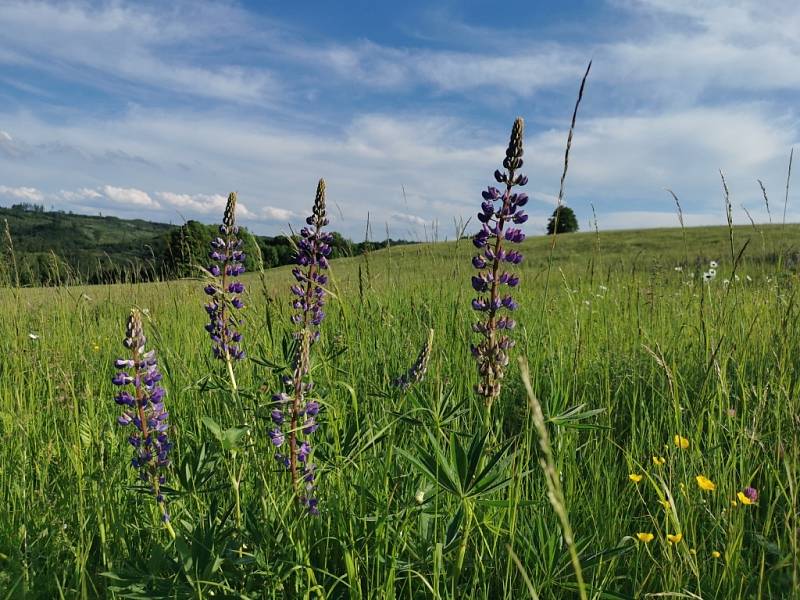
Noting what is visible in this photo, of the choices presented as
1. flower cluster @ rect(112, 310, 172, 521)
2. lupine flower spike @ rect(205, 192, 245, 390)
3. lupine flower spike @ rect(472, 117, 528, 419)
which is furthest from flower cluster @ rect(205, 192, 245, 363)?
lupine flower spike @ rect(472, 117, 528, 419)

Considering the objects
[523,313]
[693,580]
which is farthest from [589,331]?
[693,580]

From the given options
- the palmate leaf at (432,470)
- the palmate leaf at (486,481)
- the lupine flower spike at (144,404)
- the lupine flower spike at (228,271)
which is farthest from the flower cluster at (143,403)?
the palmate leaf at (486,481)

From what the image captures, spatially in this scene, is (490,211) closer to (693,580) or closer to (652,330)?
(693,580)

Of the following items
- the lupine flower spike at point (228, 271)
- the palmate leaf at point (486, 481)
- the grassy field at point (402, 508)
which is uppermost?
the lupine flower spike at point (228, 271)

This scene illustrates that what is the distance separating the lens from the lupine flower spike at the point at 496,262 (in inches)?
72.8

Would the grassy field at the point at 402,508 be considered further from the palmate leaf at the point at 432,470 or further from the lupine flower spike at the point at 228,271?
the lupine flower spike at the point at 228,271

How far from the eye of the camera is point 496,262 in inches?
75.3

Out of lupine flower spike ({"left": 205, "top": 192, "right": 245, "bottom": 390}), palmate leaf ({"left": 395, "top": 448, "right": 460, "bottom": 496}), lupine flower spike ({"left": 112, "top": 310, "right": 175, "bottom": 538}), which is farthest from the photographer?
lupine flower spike ({"left": 205, "top": 192, "right": 245, "bottom": 390})

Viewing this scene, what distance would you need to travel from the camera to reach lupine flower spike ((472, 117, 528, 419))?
1.85m

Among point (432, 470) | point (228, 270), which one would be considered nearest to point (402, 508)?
point (432, 470)

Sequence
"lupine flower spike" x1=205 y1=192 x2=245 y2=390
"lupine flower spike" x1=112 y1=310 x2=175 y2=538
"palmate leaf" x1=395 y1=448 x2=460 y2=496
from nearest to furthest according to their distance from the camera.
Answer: "palmate leaf" x1=395 y1=448 x2=460 y2=496 < "lupine flower spike" x1=112 y1=310 x2=175 y2=538 < "lupine flower spike" x1=205 y1=192 x2=245 y2=390

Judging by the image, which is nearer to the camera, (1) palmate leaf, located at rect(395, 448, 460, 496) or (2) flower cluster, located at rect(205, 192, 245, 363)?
(1) palmate leaf, located at rect(395, 448, 460, 496)

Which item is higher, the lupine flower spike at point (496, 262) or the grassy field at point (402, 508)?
the lupine flower spike at point (496, 262)

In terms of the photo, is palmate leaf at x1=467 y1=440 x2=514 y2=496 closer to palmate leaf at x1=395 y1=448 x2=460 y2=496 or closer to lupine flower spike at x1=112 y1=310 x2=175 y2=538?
palmate leaf at x1=395 y1=448 x2=460 y2=496
